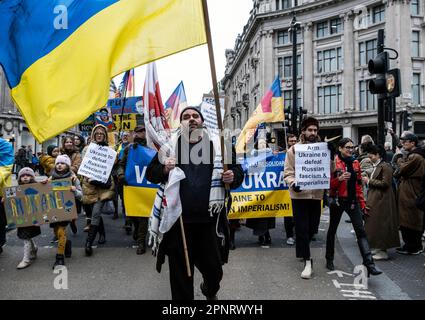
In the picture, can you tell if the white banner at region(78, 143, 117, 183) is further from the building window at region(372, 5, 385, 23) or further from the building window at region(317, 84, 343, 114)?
the building window at region(372, 5, 385, 23)

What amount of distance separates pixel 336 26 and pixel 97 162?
142 ft

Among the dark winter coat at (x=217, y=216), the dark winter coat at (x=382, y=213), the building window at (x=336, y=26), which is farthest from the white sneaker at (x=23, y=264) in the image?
the building window at (x=336, y=26)

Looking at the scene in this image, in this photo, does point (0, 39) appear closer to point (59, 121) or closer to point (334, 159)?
point (59, 121)

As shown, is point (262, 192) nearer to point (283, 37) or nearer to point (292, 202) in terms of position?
point (292, 202)

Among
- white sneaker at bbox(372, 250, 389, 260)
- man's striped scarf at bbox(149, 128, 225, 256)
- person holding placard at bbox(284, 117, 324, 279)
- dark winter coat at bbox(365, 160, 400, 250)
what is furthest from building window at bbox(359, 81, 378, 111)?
man's striped scarf at bbox(149, 128, 225, 256)

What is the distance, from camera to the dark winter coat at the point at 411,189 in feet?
20.8

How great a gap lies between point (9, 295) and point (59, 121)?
244cm

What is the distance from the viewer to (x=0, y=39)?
11.0ft

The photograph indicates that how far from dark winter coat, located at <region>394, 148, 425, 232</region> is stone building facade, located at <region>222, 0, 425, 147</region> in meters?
32.0

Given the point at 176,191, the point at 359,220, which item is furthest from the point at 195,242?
the point at 359,220

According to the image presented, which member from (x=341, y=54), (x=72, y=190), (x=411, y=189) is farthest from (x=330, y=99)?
(x=72, y=190)

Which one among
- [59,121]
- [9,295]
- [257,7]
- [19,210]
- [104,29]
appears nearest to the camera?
[59,121]

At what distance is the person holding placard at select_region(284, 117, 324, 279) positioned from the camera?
5.16m

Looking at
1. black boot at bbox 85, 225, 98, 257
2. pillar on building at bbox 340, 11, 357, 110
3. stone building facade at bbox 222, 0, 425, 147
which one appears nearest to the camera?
black boot at bbox 85, 225, 98, 257
